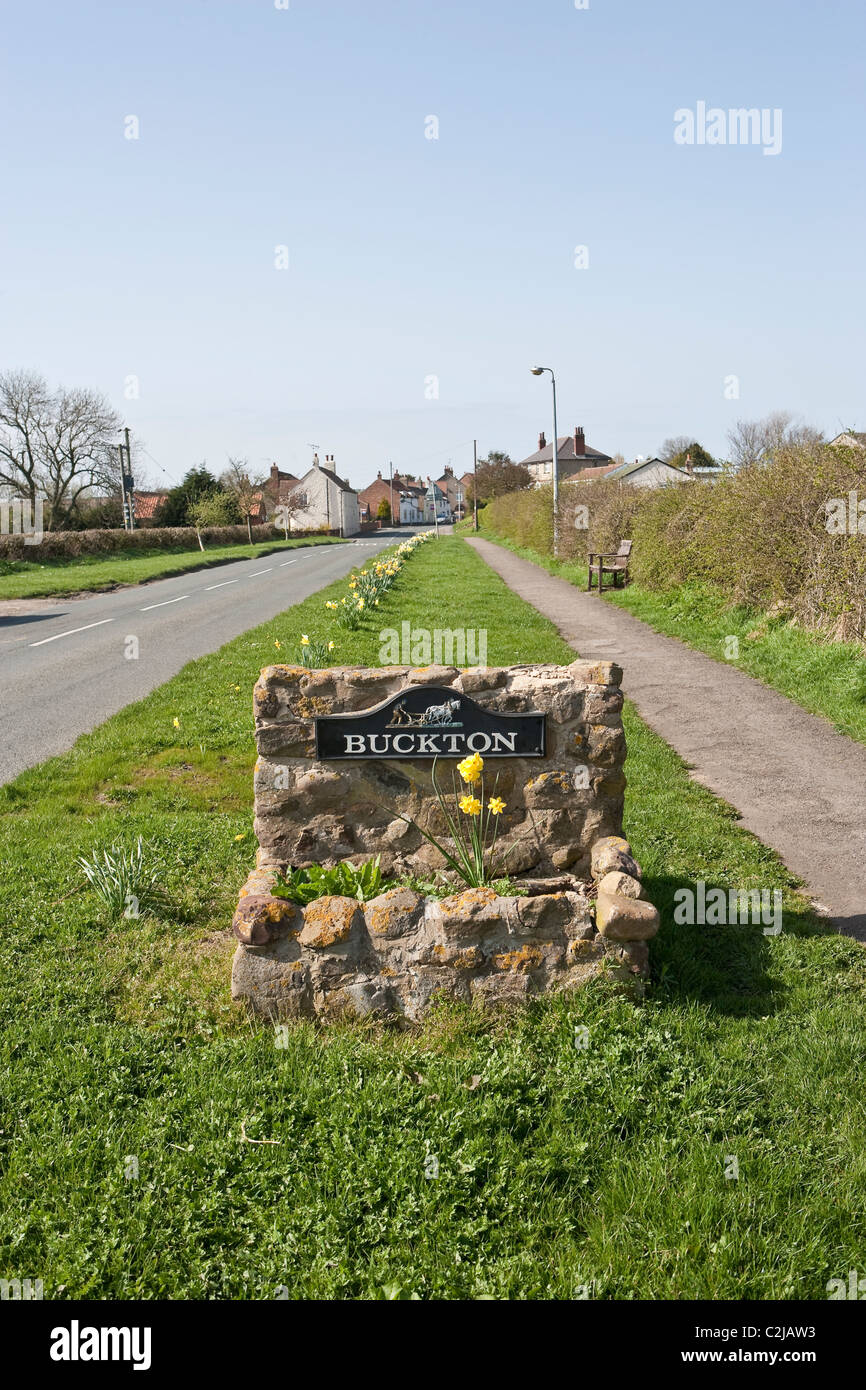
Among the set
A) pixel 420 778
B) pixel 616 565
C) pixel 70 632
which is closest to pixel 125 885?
pixel 420 778

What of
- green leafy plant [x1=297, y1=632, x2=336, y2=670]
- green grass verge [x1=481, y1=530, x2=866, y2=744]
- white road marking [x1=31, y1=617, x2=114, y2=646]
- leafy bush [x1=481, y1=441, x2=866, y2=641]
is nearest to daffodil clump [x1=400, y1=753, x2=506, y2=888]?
green leafy plant [x1=297, y1=632, x2=336, y2=670]

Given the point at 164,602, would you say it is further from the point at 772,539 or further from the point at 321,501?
the point at 321,501

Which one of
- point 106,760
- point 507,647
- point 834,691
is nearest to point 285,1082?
point 106,760

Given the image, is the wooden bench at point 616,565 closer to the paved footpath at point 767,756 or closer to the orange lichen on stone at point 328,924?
the paved footpath at point 767,756

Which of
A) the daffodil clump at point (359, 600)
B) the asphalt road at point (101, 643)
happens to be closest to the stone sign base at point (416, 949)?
the asphalt road at point (101, 643)

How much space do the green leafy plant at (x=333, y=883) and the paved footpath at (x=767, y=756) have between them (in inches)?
101

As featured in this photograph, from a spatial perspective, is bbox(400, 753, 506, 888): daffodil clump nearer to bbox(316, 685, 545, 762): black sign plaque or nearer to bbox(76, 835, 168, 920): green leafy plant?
bbox(316, 685, 545, 762): black sign plaque

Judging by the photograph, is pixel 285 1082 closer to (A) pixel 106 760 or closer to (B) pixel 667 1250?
(B) pixel 667 1250

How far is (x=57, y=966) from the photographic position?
14.7 feet

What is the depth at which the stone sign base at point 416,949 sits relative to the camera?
397cm

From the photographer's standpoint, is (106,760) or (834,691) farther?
(834,691)

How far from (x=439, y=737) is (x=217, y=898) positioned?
1.79m

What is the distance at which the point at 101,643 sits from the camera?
14.9m

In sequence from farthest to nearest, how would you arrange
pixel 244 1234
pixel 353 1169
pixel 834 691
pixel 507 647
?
pixel 507 647, pixel 834 691, pixel 353 1169, pixel 244 1234
